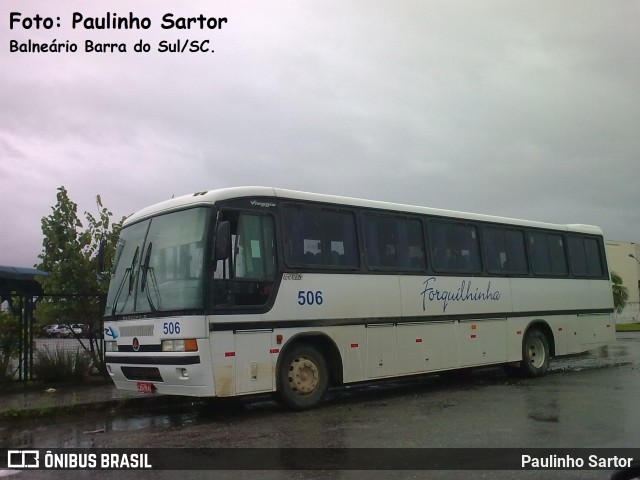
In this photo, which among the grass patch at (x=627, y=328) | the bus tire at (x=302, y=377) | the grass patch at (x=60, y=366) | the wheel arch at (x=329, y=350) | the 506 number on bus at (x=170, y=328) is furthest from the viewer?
the grass patch at (x=627, y=328)

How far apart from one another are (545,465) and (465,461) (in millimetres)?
775

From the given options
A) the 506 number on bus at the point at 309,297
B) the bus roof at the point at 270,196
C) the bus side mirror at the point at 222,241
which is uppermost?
the bus roof at the point at 270,196

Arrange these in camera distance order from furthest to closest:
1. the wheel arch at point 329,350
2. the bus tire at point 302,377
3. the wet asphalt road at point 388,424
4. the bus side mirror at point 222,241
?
1. the wheel arch at point 329,350
2. the bus tire at point 302,377
3. the bus side mirror at point 222,241
4. the wet asphalt road at point 388,424

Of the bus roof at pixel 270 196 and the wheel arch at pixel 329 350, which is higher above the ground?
the bus roof at pixel 270 196

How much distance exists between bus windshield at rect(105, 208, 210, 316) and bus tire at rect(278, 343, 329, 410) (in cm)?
183

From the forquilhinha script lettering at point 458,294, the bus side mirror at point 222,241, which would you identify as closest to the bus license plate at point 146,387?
the bus side mirror at point 222,241

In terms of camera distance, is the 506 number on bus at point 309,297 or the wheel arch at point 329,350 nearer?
the 506 number on bus at point 309,297

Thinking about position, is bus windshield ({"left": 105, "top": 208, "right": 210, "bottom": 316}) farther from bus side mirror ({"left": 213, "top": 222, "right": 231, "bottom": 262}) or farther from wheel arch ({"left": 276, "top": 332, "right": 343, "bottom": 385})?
wheel arch ({"left": 276, "top": 332, "right": 343, "bottom": 385})

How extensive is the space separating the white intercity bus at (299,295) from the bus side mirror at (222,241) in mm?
17

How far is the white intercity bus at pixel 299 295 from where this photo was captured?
29.2 ft

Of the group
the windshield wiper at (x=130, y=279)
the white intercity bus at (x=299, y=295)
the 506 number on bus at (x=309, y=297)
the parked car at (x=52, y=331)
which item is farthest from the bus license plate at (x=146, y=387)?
the parked car at (x=52, y=331)

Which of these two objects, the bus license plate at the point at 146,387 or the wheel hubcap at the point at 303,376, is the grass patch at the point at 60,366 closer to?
the bus license plate at the point at 146,387

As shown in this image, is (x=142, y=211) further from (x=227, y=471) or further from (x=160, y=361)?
(x=227, y=471)

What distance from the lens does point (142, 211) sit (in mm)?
10414
